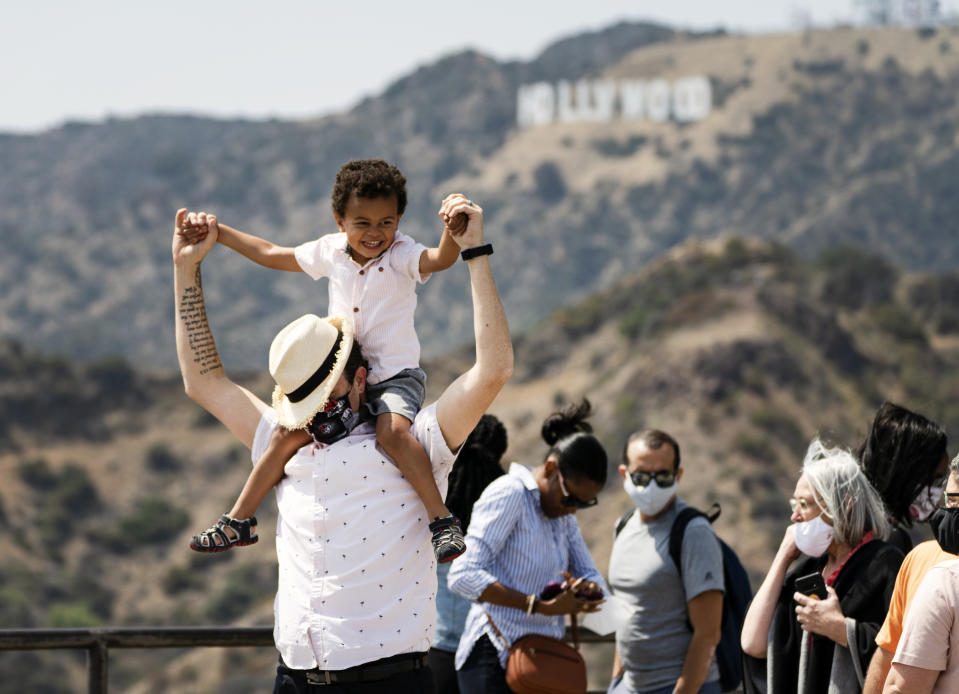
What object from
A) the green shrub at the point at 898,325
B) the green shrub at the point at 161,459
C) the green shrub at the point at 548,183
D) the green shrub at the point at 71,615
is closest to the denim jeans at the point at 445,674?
the green shrub at the point at 71,615

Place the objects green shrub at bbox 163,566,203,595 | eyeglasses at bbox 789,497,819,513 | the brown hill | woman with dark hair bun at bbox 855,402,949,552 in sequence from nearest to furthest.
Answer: eyeglasses at bbox 789,497,819,513
woman with dark hair bun at bbox 855,402,949,552
the brown hill
green shrub at bbox 163,566,203,595

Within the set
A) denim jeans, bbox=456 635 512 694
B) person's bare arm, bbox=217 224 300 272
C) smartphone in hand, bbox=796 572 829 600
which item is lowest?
denim jeans, bbox=456 635 512 694

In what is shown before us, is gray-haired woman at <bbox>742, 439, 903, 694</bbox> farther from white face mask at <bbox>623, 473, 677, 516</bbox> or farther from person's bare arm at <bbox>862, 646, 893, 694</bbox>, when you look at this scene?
white face mask at <bbox>623, 473, 677, 516</bbox>

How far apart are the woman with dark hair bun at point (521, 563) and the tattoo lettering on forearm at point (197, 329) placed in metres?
1.33

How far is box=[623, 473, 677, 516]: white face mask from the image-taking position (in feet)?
15.5

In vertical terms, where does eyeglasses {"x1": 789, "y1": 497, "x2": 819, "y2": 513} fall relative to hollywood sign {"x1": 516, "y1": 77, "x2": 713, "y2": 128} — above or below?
below

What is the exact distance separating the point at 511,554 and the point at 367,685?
4.86ft

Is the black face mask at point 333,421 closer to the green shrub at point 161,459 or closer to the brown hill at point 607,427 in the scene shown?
the brown hill at point 607,427

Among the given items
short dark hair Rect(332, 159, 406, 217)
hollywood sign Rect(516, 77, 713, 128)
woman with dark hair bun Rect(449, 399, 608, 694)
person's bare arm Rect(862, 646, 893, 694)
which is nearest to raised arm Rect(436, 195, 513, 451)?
short dark hair Rect(332, 159, 406, 217)

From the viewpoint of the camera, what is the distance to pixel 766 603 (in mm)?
3816

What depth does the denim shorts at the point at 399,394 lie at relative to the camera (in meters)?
3.23

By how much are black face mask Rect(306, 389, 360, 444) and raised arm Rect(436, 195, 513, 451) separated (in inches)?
9.6

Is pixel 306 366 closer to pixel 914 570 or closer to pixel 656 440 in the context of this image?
pixel 914 570

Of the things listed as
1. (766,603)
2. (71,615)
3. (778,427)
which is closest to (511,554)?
(766,603)
